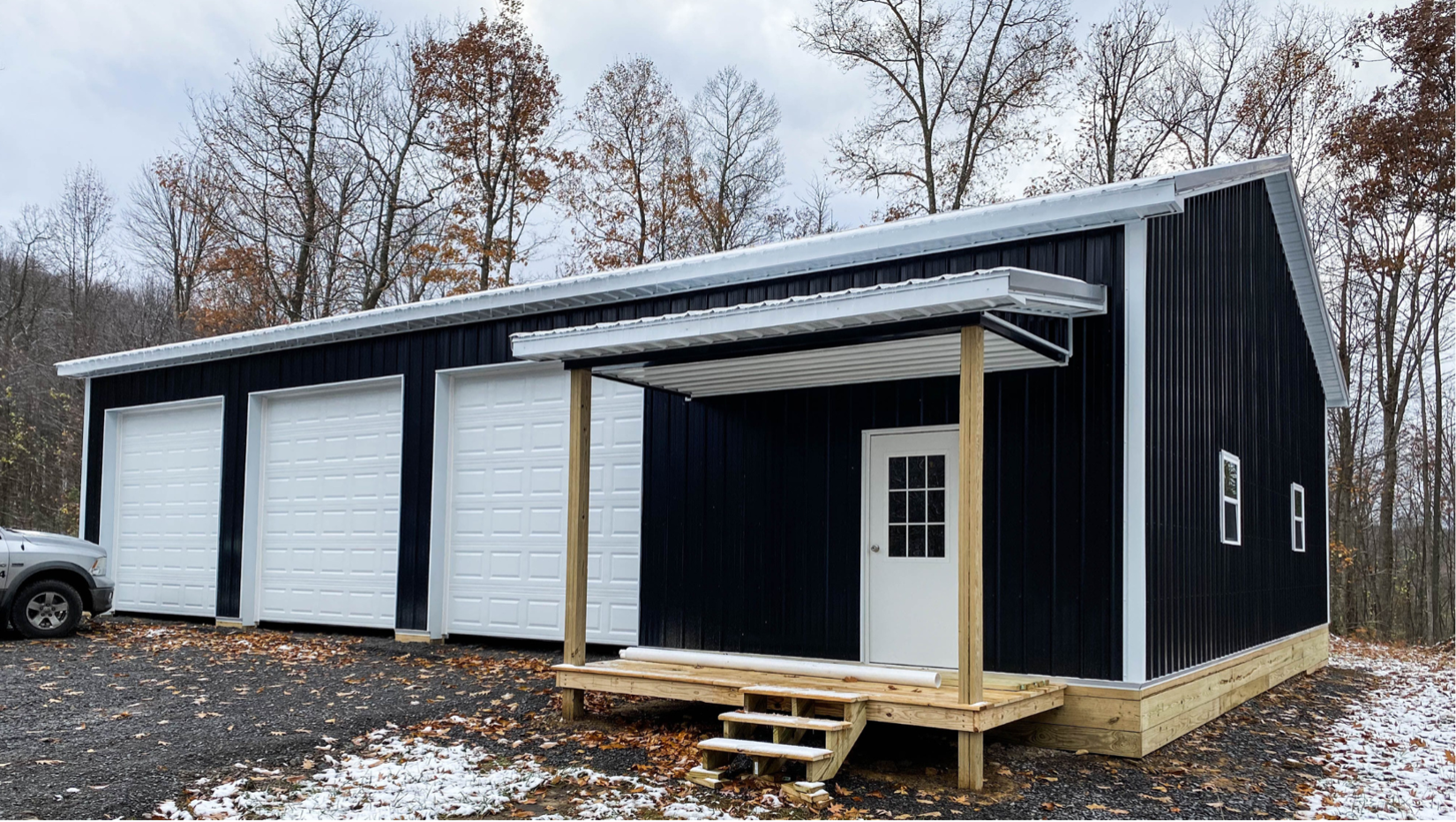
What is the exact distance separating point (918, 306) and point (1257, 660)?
219 inches

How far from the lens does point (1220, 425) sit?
8.35 meters

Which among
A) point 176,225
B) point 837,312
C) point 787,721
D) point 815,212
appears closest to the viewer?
point 787,721

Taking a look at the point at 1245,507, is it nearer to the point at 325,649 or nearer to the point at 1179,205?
the point at 1179,205

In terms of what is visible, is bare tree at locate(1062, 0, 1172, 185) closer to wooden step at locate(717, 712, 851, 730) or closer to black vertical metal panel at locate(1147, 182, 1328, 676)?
black vertical metal panel at locate(1147, 182, 1328, 676)

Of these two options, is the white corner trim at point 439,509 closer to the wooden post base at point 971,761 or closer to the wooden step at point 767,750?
the wooden step at point 767,750

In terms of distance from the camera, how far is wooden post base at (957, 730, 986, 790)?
5598 millimetres

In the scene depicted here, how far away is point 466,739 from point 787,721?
200 cm

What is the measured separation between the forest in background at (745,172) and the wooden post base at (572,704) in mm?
13684

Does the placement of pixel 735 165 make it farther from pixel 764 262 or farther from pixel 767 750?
pixel 767 750

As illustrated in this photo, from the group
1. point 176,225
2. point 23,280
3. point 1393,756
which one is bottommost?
point 1393,756

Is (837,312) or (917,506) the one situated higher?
(837,312)

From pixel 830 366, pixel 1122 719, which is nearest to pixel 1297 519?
pixel 1122 719

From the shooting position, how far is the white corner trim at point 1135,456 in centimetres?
648

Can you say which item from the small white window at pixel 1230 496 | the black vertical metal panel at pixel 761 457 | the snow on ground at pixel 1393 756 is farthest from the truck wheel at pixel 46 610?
the snow on ground at pixel 1393 756
